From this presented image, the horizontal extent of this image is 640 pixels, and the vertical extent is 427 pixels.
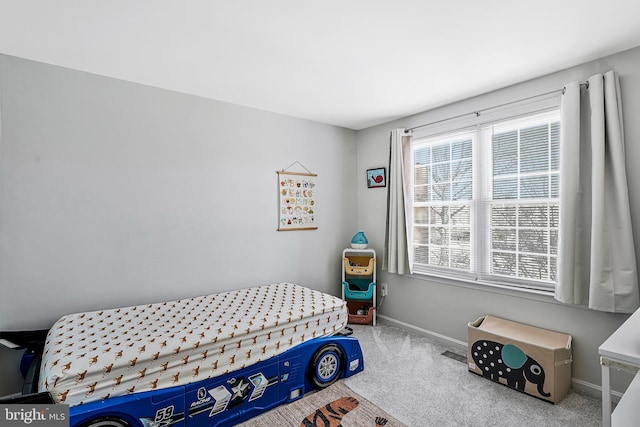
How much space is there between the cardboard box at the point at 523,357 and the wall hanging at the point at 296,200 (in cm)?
197

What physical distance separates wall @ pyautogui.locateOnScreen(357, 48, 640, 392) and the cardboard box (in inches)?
5.0

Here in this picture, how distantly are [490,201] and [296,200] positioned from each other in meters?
1.96

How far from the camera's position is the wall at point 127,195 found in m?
2.11

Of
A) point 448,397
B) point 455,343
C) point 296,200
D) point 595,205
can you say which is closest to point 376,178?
point 296,200

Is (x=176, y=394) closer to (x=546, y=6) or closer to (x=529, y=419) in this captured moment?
(x=529, y=419)

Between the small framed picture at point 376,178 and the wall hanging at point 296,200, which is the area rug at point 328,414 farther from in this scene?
the small framed picture at point 376,178

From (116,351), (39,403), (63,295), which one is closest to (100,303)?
(63,295)

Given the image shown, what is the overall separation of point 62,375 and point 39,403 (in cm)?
13

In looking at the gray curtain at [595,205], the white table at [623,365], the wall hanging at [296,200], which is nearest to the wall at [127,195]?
the wall hanging at [296,200]

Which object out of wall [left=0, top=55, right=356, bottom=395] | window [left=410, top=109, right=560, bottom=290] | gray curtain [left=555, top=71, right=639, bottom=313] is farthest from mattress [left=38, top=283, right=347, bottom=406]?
gray curtain [left=555, top=71, right=639, bottom=313]

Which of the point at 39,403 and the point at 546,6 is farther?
the point at 546,6

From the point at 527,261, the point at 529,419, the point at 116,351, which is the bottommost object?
the point at 529,419

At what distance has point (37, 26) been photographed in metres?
1.77

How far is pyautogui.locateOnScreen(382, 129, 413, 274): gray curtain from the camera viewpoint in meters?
3.40
